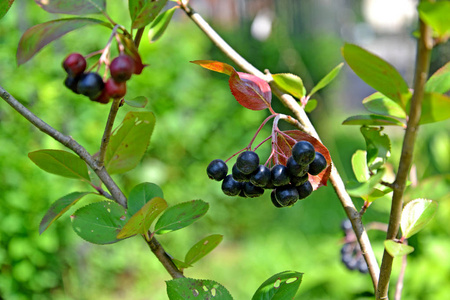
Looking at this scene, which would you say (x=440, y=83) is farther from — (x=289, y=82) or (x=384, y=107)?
(x=289, y=82)

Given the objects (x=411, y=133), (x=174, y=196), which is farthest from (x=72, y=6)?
(x=174, y=196)

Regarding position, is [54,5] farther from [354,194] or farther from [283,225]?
[283,225]

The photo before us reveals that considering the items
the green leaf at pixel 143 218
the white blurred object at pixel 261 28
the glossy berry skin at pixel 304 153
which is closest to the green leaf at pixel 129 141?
the green leaf at pixel 143 218

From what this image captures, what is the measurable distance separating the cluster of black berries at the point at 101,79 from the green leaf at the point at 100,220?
6.5 inches

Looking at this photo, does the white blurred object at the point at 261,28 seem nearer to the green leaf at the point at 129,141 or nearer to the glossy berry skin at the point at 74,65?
the green leaf at the point at 129,141

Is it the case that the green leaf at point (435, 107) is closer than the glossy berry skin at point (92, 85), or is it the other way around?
the green leaf at point (435, 107)

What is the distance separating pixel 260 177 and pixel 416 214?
19 cm

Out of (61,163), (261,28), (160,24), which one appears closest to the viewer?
(61,163)

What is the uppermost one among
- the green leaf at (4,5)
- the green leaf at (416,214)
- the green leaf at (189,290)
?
the green leaf at (4,5)

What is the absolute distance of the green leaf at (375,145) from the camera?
0.57 meters

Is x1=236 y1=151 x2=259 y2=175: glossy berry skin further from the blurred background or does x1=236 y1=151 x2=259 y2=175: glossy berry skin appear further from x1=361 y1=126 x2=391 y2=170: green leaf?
the blurred background

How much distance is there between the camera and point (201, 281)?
1.91 feet

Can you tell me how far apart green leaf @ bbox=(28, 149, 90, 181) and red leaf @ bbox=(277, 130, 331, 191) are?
0.27m

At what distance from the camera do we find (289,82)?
657 mm
